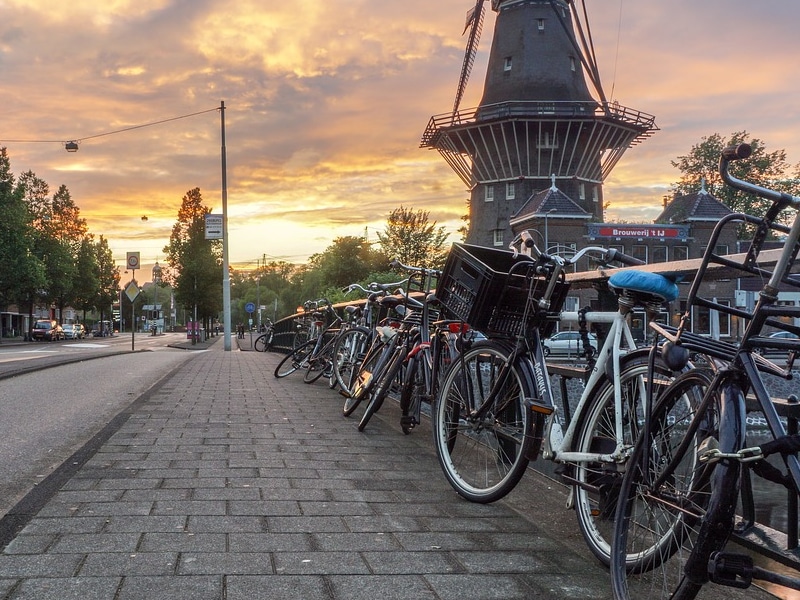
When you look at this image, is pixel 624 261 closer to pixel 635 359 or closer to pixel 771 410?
pixel 635 359

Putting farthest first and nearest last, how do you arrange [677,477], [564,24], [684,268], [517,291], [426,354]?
[564,24], [426,354], [517,291], [684,268], [677,477]

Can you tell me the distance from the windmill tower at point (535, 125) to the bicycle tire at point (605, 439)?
159 ft

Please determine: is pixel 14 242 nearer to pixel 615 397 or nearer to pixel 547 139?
pixel 547 139

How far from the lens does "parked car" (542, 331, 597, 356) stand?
12.7 feet

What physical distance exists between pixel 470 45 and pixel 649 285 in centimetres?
6185

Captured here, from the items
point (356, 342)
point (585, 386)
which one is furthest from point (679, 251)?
point (585, 386)

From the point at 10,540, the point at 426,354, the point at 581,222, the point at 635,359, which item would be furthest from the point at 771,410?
the point at 581,222

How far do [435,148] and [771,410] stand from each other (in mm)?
54515

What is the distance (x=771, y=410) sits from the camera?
6.89ft

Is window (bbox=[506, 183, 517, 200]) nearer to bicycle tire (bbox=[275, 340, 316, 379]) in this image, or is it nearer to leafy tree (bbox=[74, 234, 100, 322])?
leafy tree (bbox=[74, 234, 100, 322])

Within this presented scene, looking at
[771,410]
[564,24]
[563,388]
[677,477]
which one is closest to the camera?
[771,410]

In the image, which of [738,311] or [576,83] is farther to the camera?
[576,83]

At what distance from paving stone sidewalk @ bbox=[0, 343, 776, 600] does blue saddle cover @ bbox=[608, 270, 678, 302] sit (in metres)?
1.05

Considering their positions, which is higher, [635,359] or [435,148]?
[435,148]
